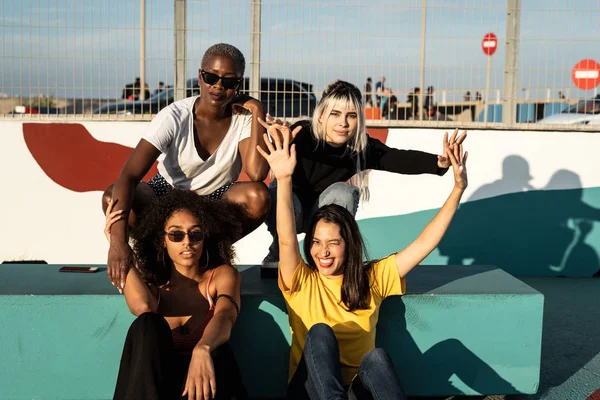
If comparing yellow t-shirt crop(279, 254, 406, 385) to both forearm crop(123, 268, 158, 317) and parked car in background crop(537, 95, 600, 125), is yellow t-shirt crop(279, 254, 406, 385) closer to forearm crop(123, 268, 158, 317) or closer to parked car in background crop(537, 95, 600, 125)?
forearm crop(123, 268, 158, 317)

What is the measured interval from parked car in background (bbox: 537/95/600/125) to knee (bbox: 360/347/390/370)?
4155mm

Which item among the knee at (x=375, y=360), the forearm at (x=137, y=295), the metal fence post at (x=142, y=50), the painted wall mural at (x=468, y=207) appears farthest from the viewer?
the painted wall mural at (x=468, y=207)

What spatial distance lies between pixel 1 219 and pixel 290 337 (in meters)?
3.89

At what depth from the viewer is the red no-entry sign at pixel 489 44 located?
6.30 m

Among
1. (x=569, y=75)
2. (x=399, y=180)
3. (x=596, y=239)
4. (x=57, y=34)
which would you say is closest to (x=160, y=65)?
(x=57, y=34)

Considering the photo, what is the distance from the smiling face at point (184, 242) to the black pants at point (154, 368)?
1.34 feet

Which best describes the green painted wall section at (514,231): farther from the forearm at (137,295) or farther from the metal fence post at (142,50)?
the forearm at (137,295)

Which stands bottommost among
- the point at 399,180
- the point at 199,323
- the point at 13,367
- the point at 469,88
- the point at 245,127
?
the point at 13,367

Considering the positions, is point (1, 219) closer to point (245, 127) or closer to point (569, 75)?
point (245, 127)

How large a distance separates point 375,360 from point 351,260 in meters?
0.50

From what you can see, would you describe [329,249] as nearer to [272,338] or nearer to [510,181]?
[272,338]

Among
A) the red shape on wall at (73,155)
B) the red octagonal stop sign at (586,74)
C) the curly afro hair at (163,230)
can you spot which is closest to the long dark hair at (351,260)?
the curly afro hair at (163,230)

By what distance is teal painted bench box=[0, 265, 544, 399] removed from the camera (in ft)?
10.4

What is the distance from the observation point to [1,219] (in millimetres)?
6211
